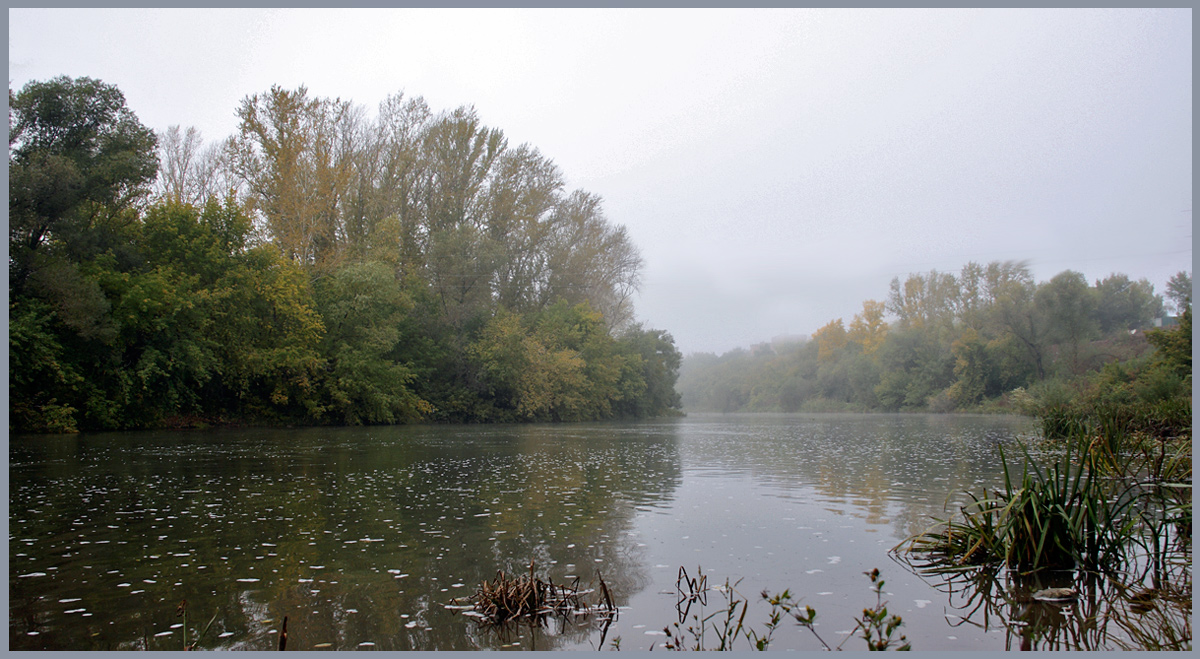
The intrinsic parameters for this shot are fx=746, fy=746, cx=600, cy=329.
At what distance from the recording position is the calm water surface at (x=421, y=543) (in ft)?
17.9

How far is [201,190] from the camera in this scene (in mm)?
43469

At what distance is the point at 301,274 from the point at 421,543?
1215 inches

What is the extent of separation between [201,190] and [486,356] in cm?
1920

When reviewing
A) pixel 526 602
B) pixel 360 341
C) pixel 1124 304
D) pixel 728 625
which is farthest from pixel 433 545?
pixel 1124 304

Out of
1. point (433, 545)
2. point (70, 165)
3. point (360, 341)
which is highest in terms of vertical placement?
point (70, 165)

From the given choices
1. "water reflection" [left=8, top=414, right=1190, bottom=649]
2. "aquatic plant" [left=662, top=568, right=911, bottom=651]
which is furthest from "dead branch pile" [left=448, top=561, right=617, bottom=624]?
"aquatic plant" [left=662, top=568, right=911, bottom=651]

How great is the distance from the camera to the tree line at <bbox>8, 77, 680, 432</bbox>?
1067 inches

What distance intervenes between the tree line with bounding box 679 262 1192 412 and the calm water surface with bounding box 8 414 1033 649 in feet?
58.7

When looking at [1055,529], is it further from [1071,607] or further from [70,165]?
[70,165]

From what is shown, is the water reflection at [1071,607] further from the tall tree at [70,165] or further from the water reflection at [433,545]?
the tall tree at [70,165]

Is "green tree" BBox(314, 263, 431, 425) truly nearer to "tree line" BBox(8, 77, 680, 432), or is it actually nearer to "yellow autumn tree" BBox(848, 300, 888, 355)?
Answer: "tree line" BBox(8, 77, 680, 432)

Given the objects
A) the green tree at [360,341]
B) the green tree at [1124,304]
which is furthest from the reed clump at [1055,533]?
the green tree at [1124,304]

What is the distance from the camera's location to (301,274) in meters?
36.2

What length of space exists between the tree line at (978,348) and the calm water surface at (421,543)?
1788cm
